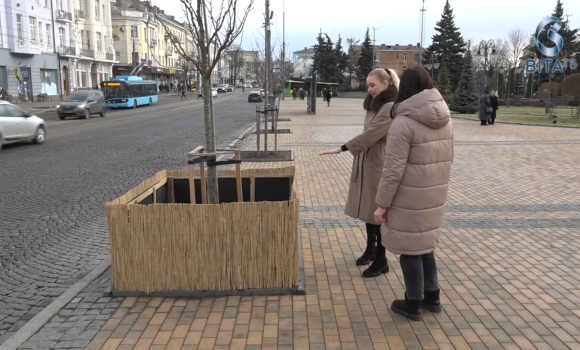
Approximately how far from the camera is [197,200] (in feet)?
19.2

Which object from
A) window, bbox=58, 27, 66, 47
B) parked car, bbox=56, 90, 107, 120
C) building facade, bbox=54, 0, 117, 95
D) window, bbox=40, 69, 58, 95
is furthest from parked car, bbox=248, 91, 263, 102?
parked car, bbox=56, 90, 107, 120

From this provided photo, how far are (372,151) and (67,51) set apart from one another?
54928 millimetres

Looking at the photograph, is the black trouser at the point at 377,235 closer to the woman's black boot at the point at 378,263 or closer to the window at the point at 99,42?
the woman's black boot at the point at 378,263

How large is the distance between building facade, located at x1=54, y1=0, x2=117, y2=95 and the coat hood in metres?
53.8

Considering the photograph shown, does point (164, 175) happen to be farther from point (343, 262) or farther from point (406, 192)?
point (406, 192)

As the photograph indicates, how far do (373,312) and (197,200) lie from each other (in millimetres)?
2604

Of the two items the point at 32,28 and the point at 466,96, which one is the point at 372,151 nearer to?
the point at 466,96

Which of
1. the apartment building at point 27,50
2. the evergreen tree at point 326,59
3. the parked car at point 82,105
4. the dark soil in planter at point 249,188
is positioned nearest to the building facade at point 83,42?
the apartment building at point 27,50

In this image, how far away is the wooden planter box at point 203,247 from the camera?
166 inches

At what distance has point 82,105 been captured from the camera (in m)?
29.8

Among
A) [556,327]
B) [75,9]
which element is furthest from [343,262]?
[75,9]

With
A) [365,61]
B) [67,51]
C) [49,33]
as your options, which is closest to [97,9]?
[67,51]

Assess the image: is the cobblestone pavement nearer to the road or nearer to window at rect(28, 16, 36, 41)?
the road

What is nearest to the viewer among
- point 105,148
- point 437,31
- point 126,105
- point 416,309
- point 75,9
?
point 416,309
